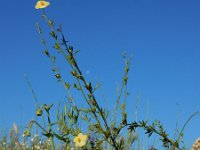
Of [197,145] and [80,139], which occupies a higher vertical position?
[197,145]

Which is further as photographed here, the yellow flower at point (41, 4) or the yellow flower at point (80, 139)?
the yellow flower at point (41, 4)

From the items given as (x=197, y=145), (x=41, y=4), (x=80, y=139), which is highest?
(x=41, y=4)

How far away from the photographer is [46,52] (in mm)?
2877

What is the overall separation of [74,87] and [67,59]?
0.17 meters

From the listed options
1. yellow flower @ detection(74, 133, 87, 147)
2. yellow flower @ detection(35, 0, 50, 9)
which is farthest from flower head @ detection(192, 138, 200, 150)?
yellow flower @ detection(35, 0, 50, 9)

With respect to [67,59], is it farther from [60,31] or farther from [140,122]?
[140,122]

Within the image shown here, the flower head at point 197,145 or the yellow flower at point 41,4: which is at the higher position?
the yellow flower at point 41,4

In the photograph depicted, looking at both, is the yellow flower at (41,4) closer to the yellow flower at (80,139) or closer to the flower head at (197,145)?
the yellow flower at (80,139)

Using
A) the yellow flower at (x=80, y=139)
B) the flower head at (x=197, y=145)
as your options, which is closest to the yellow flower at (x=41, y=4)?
the yellow flower at (x=80, y=139)

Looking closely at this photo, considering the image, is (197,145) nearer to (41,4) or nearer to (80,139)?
(80,139)

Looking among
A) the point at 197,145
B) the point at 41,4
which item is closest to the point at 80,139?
the point at 41,4

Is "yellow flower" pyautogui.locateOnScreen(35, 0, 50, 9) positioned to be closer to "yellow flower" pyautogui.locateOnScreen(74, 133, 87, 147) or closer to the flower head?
"yellow flower" pyautogui.locateOnScreen(74, 133, 87, 147)

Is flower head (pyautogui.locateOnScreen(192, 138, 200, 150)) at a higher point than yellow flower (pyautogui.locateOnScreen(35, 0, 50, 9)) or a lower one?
lower

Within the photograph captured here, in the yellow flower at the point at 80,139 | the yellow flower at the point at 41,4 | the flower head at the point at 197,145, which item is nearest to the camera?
the yellow flower at the point at 80,139
